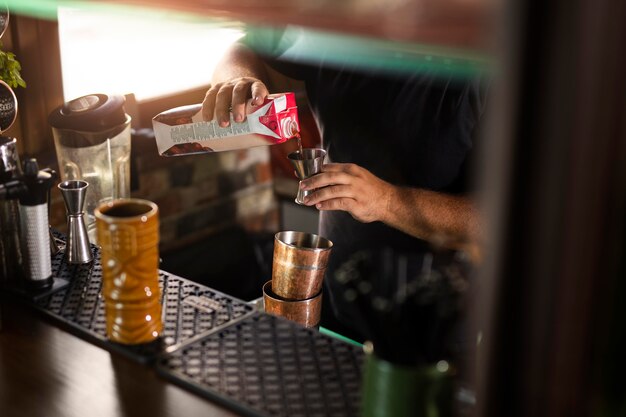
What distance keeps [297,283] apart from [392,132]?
846 millimetres

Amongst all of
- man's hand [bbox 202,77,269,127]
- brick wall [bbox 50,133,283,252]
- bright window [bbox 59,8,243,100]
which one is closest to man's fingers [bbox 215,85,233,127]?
man's hand [bbox 202,77,269,127]

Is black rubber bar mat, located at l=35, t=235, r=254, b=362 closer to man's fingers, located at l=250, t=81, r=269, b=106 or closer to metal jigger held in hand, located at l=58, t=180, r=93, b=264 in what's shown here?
metal jigger held in hand, located at l=58, t=180, r=93, b=264

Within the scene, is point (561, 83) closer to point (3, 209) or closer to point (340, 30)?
point (340, 30)

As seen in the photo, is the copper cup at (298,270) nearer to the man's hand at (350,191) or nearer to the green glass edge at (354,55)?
the man's hand at (350,191)

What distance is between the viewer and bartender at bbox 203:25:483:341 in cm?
200

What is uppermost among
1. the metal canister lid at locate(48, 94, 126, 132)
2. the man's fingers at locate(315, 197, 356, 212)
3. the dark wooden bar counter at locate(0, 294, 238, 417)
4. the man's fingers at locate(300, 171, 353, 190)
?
the metal canister lid at locate(48, 94, 126, 132)

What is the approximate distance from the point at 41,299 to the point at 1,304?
0.30 ft

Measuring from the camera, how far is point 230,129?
164 centimetres

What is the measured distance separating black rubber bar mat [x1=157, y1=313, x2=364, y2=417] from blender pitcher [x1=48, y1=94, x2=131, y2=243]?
2.39 ft

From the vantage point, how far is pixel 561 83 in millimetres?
655

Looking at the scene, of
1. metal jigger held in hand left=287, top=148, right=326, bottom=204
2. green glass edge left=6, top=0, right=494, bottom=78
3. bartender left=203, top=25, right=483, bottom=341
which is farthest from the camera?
green glass edge left=6, top=0, right=494, bottom=78

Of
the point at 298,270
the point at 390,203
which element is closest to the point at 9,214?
the point at 298,270

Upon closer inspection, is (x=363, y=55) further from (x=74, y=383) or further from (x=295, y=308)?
(x=74, y=383)

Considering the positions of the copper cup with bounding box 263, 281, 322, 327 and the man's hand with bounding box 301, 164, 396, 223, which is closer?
the copper cup with bounding box 263, 281, 322, 327
